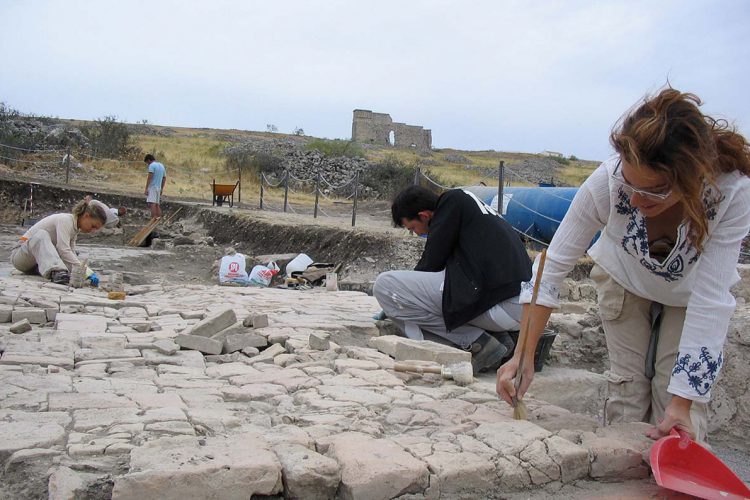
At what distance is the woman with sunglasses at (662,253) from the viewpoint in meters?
2.09

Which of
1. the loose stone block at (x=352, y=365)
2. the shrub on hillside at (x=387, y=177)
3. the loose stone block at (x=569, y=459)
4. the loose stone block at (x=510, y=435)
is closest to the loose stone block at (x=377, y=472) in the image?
the loose stone block at (x=510, y=435)

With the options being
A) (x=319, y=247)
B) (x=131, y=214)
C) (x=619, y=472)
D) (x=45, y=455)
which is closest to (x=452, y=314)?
(x=619, y=472)

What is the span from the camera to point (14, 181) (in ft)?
58.5

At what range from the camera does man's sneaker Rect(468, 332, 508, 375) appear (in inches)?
165

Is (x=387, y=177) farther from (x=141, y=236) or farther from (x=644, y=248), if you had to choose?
(x=644, y=248)

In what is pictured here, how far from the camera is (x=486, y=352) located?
421 centimetres

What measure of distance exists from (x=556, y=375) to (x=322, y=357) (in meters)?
1.56

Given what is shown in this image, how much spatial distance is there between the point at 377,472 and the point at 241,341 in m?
2.42

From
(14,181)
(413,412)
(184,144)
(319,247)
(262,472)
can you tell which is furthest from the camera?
(184,144)

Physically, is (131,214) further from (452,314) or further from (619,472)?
(619,472)

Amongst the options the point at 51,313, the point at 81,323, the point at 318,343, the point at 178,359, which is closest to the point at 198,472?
the point at 178,359

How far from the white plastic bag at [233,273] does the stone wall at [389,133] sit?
42.5m

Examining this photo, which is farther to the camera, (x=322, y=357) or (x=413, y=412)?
(x=322, y=357)

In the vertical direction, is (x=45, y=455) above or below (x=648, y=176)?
below
